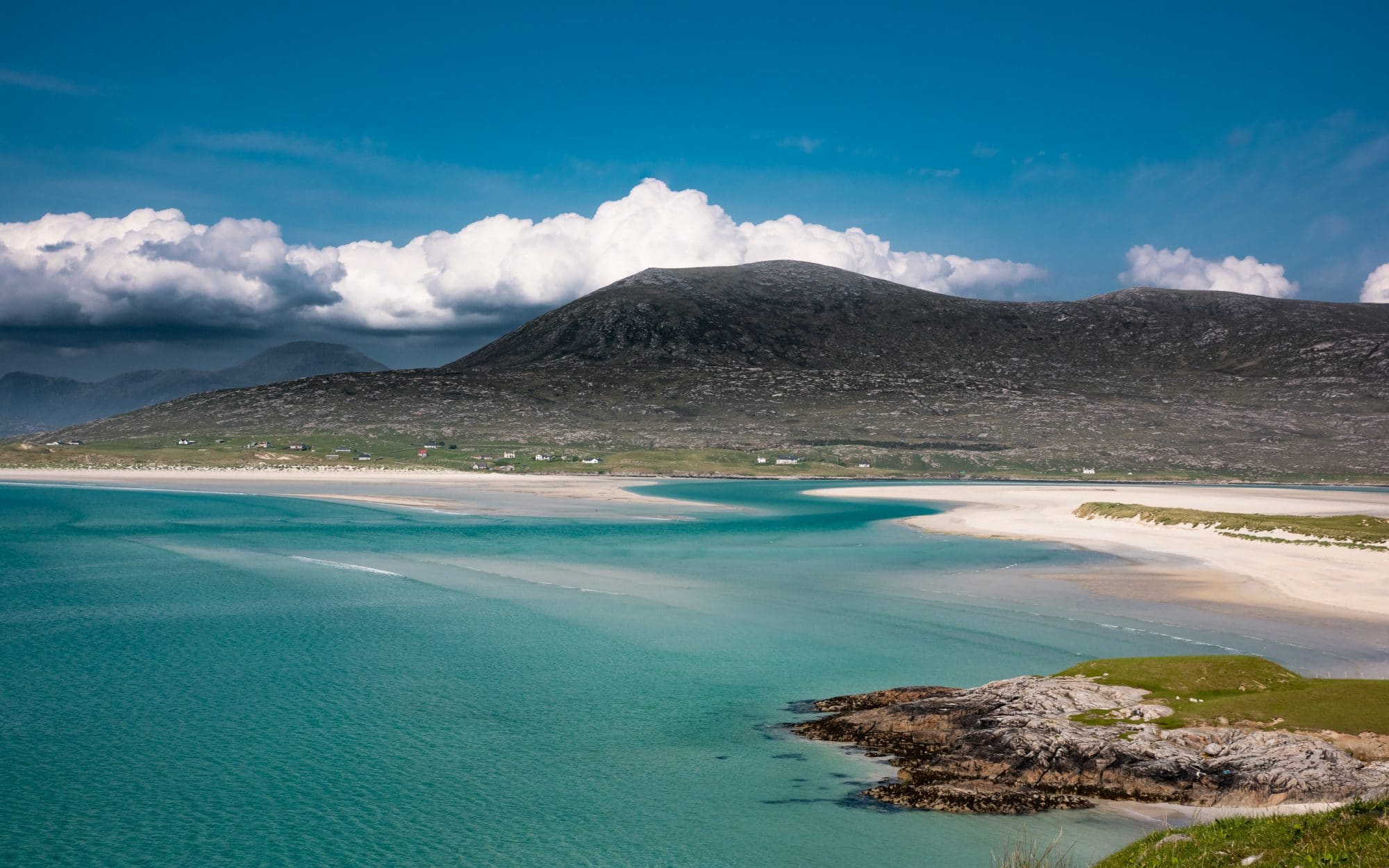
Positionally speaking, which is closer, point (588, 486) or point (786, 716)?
point (786, 716)

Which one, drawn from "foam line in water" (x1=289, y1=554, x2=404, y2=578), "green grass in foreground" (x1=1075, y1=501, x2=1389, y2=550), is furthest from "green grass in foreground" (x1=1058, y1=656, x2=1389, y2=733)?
"green grass in foreground" (x1=1075, y1=501, x2=1389, y2=550)

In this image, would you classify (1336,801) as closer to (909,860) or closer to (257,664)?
(909,860)

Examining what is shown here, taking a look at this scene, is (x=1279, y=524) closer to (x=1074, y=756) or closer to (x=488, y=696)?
(x=1074, y=756)

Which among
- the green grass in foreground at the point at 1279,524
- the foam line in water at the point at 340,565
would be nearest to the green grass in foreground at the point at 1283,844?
the foam line in water at the point at 340,565

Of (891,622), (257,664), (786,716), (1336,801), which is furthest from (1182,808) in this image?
(257,664)

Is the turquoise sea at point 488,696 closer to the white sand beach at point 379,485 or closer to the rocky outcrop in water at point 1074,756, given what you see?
the rocky outcrop in water at point 1074,756

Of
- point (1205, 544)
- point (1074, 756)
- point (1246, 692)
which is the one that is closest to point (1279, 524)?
point (1205, 544)

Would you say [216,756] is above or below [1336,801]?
below
